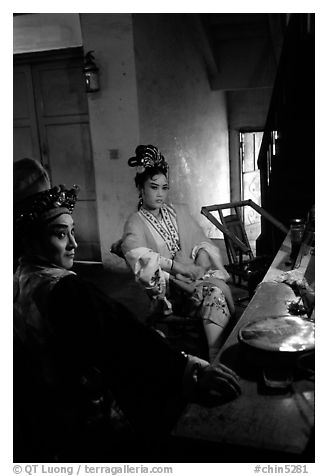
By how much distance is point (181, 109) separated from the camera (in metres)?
7.89

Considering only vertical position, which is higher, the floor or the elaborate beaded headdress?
the elaborate beaded headdress

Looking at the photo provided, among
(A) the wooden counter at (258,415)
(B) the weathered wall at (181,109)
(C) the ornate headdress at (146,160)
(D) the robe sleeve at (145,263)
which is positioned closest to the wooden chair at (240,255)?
(C) the ornate headdress at (146,160)

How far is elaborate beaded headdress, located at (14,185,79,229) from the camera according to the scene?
1804 mm

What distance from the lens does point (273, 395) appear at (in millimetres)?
1621

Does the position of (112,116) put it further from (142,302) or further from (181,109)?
(142,302)

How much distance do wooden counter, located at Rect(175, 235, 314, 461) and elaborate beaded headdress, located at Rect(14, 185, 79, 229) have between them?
926 millimetres

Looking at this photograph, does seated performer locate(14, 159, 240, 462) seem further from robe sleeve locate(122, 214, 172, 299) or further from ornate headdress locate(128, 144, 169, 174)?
ornate headdress locate(128, 144, 169, 174)

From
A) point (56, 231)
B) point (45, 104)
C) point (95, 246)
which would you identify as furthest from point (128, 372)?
point (45, 104)

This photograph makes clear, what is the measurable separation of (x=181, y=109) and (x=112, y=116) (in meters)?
2.00

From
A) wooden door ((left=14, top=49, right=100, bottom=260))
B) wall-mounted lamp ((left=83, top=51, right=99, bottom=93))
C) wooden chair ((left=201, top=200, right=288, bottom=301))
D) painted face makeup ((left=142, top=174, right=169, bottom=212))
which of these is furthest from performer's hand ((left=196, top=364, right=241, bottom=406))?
wooden door ((left=14, top=49, right=100, bottom=260))

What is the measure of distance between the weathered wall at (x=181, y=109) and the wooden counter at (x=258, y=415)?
15.9 ft

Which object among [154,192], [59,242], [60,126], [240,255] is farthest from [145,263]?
[60,126]

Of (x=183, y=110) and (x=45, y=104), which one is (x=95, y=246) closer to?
(x=45, y=104)

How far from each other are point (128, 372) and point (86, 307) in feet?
1.07
